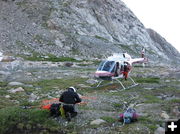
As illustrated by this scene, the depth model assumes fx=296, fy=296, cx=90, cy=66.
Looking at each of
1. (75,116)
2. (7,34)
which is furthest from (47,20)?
(75,116)

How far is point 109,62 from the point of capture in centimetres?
2766

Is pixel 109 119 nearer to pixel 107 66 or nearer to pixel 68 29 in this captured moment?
pixel 107 66

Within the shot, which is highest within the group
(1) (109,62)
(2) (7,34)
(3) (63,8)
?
(3) (63,8)

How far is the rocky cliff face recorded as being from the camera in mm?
62250

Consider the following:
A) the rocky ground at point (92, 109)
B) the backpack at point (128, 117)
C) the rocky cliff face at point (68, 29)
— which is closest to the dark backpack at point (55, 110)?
the rocky ground at point (92, 109)

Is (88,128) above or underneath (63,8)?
underneath

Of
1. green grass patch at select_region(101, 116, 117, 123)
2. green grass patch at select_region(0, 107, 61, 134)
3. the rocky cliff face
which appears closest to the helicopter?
green grass patch at select_region(101, 116, 117, 123)

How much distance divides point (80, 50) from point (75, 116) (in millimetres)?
48528

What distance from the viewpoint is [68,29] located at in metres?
73.1

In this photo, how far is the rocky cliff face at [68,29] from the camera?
204 ft

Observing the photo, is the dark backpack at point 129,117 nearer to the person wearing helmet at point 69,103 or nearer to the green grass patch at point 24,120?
the person wearing helmet at point 69,103

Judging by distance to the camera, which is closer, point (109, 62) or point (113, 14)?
point (109, 62)

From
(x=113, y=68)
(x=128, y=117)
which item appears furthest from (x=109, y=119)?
(x=113, y=68)

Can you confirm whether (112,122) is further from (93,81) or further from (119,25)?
(119,25)
